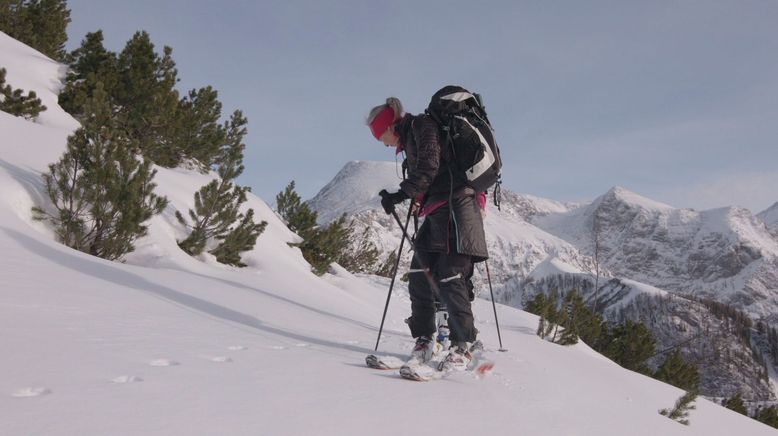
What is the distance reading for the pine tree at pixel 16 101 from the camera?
7.61 metres

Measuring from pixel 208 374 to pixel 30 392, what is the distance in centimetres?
63

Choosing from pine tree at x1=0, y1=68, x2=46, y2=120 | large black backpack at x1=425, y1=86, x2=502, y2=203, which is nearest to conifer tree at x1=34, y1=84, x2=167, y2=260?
pine tree at x1=0, y1=68, x2=46, y2=120

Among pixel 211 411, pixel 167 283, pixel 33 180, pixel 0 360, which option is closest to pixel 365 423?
pixel 211 411

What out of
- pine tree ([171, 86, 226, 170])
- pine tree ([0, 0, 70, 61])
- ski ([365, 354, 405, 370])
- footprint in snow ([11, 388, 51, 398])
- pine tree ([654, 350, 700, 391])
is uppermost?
pine tree ([0, 0, 70, 61])

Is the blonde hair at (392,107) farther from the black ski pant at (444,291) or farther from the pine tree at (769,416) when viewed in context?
the pine tree at (769,416)

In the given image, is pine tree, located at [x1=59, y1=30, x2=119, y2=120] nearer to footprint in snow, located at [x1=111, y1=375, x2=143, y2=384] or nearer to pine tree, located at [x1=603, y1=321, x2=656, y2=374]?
footprint in snow, located at [x1=111, y1=375, x2=143, y2=384]

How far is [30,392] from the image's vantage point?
140cm

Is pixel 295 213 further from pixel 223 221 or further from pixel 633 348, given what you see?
pixel 633 348

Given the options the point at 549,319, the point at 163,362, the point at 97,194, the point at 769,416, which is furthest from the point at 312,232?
the point at 769,416

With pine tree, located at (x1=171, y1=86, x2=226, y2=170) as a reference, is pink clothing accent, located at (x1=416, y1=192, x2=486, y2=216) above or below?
below

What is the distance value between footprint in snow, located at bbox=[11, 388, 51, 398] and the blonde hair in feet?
8.30

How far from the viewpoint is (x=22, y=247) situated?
12.2 feet

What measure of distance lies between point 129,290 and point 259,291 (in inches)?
84.4

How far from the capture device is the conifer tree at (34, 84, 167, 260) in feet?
17.7
